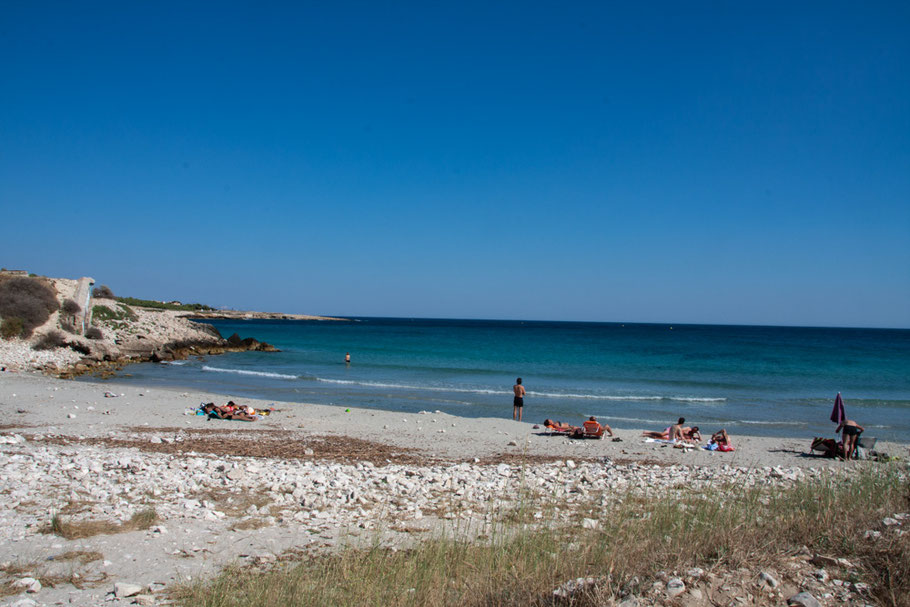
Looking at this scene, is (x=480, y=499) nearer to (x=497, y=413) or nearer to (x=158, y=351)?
(x=497, y=413)

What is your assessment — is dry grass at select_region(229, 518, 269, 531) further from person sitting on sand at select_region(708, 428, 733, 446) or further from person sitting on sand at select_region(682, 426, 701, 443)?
person sitting on sand at select_region(682, 426, 701, 443)

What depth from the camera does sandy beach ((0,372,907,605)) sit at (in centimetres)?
607

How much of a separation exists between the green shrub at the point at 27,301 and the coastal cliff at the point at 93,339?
15cm

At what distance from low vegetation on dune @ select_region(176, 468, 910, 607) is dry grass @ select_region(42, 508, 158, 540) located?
7.47ft

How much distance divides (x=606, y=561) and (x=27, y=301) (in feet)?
136

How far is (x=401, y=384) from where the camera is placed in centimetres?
3247

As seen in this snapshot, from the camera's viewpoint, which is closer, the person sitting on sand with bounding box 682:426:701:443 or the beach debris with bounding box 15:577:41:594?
the beach debris with bounding box 15:577:41:594

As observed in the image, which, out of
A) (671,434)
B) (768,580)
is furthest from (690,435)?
(768,580)

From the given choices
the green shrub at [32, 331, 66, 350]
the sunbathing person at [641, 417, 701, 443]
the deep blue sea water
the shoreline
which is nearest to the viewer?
the shoreline

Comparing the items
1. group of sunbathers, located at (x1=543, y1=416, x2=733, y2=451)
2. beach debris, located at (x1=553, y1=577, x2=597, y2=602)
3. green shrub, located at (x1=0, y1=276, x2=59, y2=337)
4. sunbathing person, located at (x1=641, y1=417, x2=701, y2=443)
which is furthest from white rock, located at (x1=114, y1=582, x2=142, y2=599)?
green shrub, located at (x1=0, y1=276, x2=59, y2=337)

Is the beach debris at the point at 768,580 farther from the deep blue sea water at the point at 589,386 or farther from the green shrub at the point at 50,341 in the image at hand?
the green shrub at the point at 50,341

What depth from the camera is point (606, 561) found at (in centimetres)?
437

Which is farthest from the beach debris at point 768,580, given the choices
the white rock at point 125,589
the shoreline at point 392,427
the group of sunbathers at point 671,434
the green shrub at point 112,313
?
the green shrub at point 112,313

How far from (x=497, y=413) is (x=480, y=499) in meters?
14.8
